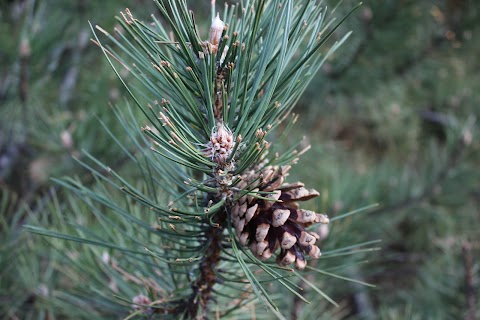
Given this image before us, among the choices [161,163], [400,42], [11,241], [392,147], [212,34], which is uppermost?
[400,42]

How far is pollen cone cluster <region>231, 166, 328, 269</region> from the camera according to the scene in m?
0.37

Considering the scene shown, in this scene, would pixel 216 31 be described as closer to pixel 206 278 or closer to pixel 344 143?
pixel 206 278

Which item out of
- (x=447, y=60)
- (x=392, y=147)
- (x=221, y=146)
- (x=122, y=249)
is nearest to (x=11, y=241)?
(x=122, y=249)

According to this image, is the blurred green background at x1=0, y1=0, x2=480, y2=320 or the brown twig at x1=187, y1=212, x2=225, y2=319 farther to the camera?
the blurred green background at x1=0, y1=0, x2=480, y2=320

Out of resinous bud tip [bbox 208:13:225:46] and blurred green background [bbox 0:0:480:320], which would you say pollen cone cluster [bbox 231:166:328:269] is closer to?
resinous bud tip [bbox 208:13:225:46]

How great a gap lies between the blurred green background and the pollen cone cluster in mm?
285

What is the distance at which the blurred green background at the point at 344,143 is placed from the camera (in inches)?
30.8

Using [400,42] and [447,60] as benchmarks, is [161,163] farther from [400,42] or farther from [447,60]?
[447,60]

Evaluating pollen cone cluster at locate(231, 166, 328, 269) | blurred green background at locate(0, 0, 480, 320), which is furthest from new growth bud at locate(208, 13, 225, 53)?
blurred green background at locate(0, 0, 480, 320)

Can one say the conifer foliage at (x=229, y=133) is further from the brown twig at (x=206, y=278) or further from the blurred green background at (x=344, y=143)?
the blurred green background at (x=344, y=143)

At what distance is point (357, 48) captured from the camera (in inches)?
44.6

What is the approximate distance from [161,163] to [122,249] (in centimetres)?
9

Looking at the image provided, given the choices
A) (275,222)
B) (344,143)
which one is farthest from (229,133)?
(344,143)

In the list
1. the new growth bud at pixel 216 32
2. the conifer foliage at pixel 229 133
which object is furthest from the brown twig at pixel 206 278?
the new growth bud at pixel 216 32
